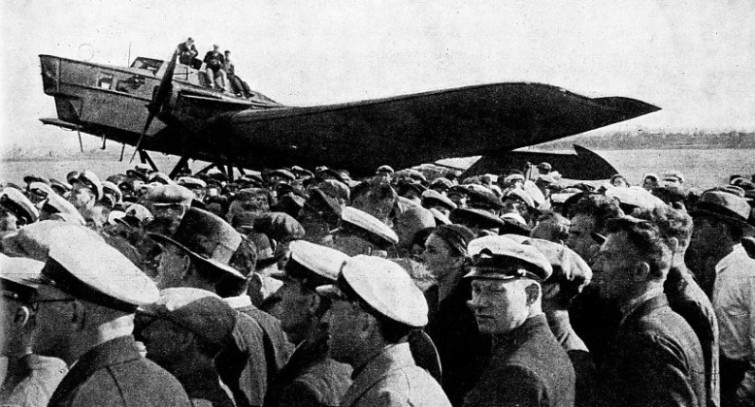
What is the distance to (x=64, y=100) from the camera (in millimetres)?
13461

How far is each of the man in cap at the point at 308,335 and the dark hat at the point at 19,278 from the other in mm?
946

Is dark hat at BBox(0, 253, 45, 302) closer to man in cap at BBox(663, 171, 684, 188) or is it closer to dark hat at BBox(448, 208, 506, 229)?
dark hat at BBox(448, 208, 506, 229)

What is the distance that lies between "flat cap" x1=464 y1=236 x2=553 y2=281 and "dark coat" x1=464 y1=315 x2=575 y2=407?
0.68ft

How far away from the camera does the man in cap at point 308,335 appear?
2445 millimetres

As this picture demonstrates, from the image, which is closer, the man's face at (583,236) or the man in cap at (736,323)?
the man in cap at (736,323)

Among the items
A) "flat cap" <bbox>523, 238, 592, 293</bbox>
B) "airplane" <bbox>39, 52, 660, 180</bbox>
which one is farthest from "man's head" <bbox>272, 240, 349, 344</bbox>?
"airplane" <bbox>39, 52, 660, 180</bbox>

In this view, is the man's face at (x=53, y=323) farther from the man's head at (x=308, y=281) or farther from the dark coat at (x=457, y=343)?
the dark coat at (x=457, y=343)

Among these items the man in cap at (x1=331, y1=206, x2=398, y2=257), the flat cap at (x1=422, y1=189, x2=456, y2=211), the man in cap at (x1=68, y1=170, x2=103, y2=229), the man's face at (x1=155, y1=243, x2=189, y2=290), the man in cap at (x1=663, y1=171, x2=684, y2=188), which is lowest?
the man in cap at (x1=68, y1=170, x2=103, y2=229)

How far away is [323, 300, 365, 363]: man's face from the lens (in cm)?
220

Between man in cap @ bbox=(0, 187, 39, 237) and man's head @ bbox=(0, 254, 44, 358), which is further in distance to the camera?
man in cap @ bbox=(0, 187, 39, 237)

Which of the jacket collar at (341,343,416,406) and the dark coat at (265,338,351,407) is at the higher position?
the jacket collar at (341,343,416,406)

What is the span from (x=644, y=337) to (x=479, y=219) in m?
2.26

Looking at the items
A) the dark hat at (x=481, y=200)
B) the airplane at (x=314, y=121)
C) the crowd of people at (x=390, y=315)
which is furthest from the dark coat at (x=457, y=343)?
the airplane at (x=314, y=121)

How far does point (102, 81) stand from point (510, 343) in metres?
13.0
